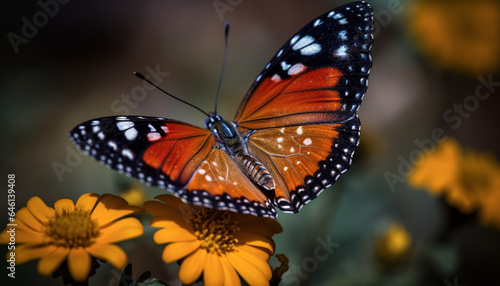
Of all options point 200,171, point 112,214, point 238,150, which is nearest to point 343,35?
point 238,150

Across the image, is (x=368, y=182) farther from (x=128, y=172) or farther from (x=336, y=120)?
(x=128, y=172)

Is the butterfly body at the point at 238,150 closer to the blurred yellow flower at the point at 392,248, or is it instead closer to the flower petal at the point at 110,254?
the flower petal at the point at 110,254

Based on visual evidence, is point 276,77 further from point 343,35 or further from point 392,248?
point 392,248

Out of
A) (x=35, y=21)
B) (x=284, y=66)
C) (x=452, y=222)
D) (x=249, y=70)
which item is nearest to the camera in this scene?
(x=284, y=66)

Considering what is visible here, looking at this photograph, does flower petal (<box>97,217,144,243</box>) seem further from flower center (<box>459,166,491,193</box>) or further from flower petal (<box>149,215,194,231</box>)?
flower center (<box>459,166,491,193</box>)

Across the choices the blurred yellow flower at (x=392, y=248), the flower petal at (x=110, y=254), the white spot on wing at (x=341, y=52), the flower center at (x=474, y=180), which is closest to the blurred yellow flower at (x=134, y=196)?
the flower petal at (x=110, y=254)

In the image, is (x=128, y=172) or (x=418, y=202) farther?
(x=418, y=202)

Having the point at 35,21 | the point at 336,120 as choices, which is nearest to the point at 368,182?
the point at 336,120
